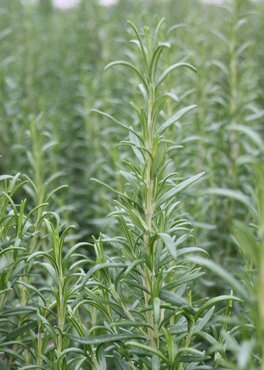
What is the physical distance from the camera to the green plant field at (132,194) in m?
1.45

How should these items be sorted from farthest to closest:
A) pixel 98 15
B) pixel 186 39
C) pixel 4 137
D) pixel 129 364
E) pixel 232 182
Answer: pixel 98 15 → pixel 186 39 → pixel 4 137 → pixel 232 182 → pixel 129 364

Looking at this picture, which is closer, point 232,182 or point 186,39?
point 232,182

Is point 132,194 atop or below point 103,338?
atop

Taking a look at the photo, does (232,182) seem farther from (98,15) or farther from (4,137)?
(98,15)

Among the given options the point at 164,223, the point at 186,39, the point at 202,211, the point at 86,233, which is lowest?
the point at 86,233

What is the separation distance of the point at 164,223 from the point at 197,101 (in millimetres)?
1873

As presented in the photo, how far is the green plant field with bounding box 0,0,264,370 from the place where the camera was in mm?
1447

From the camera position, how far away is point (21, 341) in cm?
170

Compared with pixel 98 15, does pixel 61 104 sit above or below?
below

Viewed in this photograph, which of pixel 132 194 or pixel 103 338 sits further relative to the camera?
pixel 132 194

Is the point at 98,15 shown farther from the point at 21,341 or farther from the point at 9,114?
the point at 21,341

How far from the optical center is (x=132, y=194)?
1707 mm

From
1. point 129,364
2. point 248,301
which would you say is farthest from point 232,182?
point 248,301

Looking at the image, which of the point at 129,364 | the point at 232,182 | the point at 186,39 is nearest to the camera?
the point at 129,364
